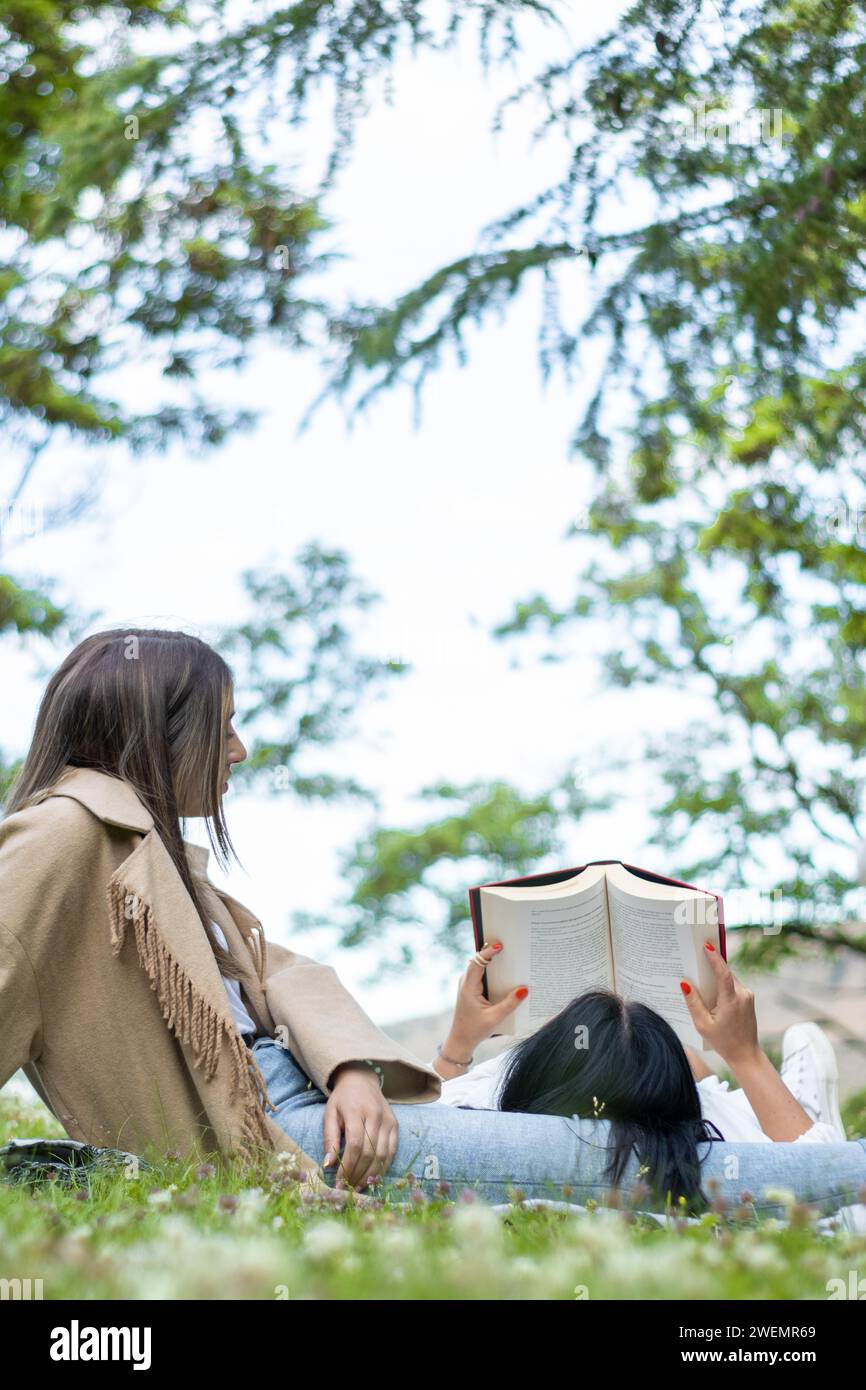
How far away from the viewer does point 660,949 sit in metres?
2.44

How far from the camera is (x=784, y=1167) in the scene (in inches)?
78.7

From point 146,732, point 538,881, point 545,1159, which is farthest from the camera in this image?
point 538,881

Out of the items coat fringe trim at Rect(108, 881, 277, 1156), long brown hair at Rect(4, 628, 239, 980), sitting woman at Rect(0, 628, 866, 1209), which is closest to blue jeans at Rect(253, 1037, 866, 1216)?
sitting woman at Rect(0, 628, 866, 1209)

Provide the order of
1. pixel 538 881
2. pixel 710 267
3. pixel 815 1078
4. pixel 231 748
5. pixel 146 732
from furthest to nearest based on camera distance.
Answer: pixel 710 267
pixel 815 1078
pixel 538 881
pixel 231 748
pixel 146 732

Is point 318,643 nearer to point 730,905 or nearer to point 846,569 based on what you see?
point 730,905

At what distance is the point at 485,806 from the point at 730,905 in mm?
4315

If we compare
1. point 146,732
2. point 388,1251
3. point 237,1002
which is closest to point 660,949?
point 237,1002

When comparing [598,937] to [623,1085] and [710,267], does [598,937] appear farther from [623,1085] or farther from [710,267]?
[710,267]

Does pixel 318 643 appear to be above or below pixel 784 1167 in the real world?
above

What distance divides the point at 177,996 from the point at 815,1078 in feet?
4.82

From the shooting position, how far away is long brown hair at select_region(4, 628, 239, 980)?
7.70 ft

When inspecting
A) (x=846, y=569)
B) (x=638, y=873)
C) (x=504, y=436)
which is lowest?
(x=638, y=873)

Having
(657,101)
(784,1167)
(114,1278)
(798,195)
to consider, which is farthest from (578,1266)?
(657,101)

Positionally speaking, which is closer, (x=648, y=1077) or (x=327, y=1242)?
(x=327, y=1242)
